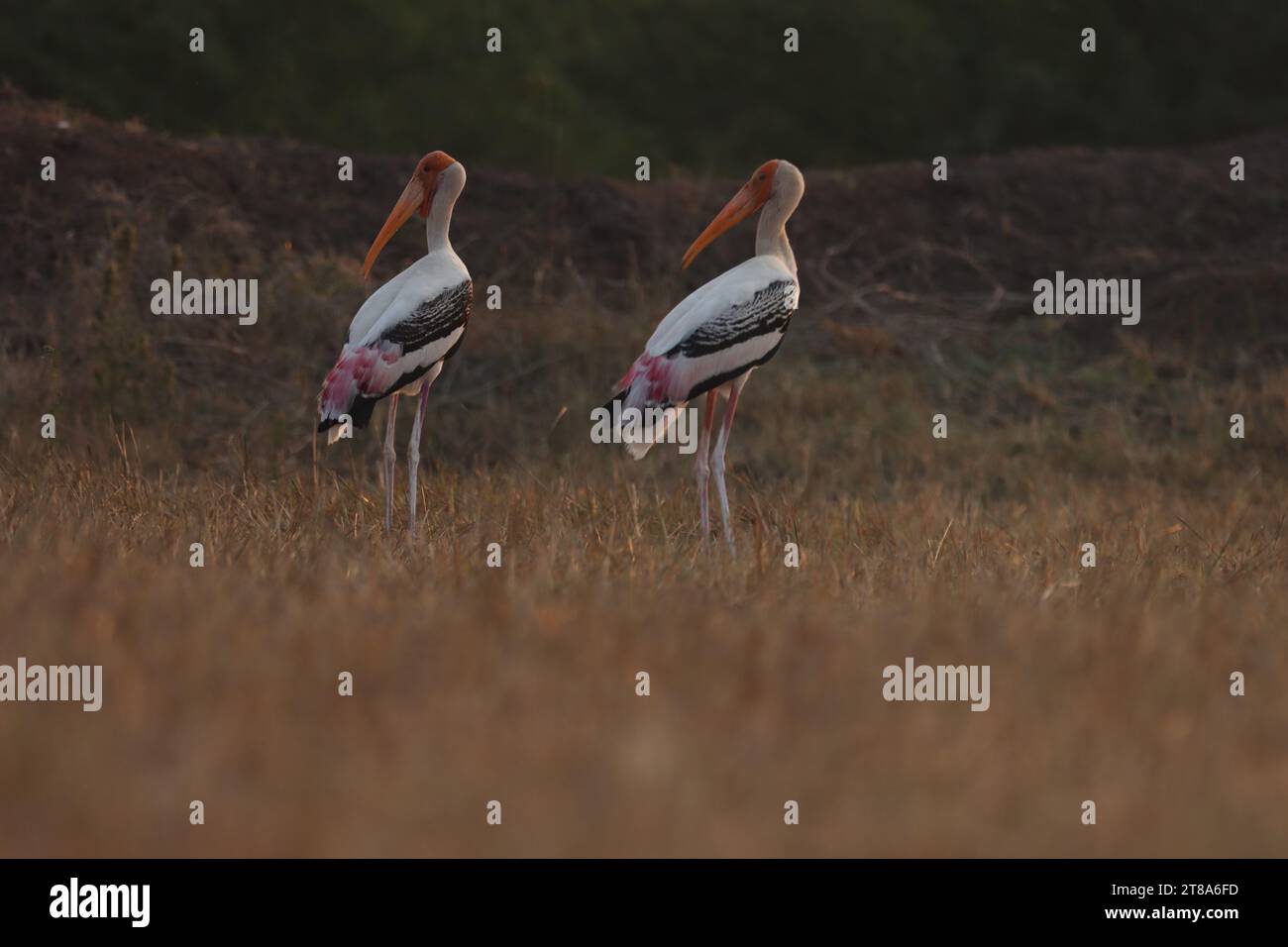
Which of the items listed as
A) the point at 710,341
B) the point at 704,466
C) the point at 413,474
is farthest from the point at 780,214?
the point at 413,474

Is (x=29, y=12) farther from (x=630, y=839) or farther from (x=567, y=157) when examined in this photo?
(x=630, y=839)

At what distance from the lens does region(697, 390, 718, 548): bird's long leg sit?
6.23 meters

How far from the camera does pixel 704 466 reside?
677 cm

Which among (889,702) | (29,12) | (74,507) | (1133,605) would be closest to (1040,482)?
(1133,605)

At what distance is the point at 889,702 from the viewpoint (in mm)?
3531

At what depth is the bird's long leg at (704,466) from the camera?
623 centimetres

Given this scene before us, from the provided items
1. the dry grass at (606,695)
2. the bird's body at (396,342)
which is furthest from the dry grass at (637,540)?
the bird's body at (396,342)
